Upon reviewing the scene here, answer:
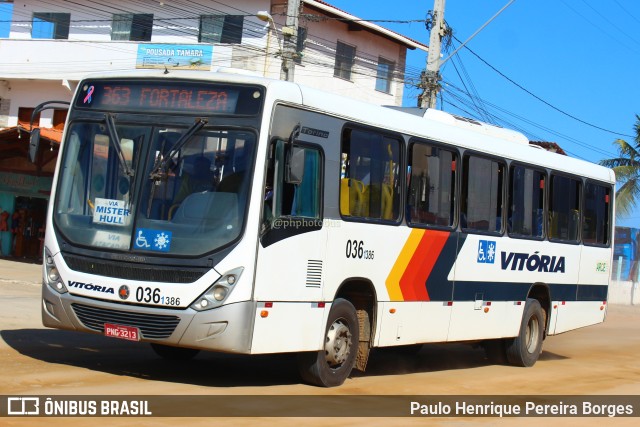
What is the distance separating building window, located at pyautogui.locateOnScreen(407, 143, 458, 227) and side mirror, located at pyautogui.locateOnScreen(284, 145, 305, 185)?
2.72 m

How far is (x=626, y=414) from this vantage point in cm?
1116

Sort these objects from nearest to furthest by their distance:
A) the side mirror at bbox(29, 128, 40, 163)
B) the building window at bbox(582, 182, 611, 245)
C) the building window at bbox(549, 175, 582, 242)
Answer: the side mirror at bbox(29, 128, 40, 163) → the building window at bbox(549, 175, 582, 242) → the building window at bbox(582, 182, 611, 245)

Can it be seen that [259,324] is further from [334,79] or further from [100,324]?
[334,79]

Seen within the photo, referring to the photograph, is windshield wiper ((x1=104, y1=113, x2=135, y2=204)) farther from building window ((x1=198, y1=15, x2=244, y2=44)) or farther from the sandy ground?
building window ((x1=198, y1=15, x2=244, y2=44))

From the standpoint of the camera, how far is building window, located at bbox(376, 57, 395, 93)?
42312 millimetres

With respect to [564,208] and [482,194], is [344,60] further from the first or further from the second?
[482,194]

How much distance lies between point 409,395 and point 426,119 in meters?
3.94

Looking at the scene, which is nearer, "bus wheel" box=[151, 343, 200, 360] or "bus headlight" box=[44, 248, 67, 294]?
"bus headlight" box=[44, 248, 67, 294]

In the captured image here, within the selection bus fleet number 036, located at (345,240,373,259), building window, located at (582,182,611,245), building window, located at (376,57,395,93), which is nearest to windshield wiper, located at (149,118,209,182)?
bus fleet number 036, located at (345,240,373,259)

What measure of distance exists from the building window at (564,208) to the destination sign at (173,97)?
25.3 feet

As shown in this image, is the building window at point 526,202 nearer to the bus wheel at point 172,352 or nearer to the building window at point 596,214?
the building window at point 596,214

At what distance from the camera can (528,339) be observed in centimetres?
1617

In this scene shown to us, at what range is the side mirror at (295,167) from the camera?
10141 mm

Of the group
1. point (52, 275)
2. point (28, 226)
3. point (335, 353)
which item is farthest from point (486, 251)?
point (28, 226)
